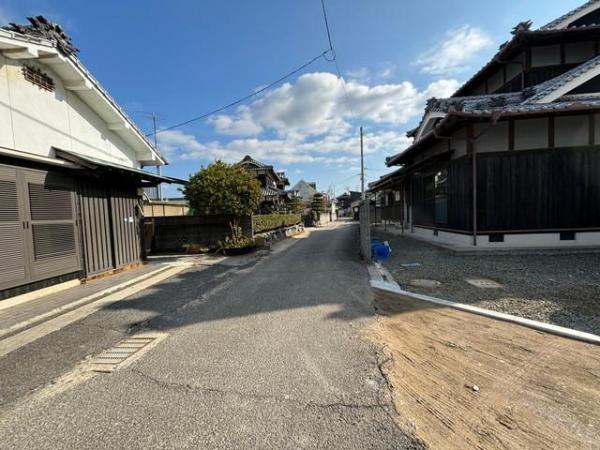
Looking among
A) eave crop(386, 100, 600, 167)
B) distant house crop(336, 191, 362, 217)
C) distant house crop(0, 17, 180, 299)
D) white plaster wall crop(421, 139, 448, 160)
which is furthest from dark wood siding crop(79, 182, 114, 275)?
distant house crop(336, 191, 362, 217)

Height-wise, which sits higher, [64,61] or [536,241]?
[64,61]

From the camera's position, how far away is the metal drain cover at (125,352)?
9.48 feet

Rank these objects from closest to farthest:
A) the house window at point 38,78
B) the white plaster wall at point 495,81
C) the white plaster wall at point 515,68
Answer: the house window at point 38,78 < the white plaster wall at point 515,68 < the white plaster wall at point 495,81

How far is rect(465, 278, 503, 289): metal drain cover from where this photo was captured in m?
5.14

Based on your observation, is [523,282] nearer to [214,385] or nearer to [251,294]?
[251,294]

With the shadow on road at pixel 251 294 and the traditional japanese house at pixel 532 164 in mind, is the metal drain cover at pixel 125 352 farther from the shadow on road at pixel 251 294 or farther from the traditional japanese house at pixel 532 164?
the traditional japanese house at pixel 532 164

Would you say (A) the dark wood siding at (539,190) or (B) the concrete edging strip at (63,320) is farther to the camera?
(A) the dark wood siding at (539,190)

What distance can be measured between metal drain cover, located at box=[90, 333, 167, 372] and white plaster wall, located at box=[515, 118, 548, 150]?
1026 centimetres

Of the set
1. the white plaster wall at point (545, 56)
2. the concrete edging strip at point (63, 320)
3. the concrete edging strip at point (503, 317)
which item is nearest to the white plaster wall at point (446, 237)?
the concrete edging strip at point (503, 317)

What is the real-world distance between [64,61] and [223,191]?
519 cm

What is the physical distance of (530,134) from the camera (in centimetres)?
809

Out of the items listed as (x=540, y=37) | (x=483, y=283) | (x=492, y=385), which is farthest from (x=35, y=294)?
(x=540, y=37)

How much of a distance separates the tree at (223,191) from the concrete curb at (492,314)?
20.4ft

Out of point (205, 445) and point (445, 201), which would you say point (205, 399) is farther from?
point (445, 201)
